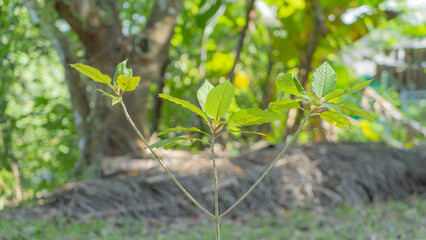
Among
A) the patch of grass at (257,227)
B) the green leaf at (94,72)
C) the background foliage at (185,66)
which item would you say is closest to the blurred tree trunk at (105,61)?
the background foliage at (185,66)

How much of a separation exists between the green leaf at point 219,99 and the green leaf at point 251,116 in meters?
0.04

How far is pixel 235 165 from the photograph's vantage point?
2.62 metres

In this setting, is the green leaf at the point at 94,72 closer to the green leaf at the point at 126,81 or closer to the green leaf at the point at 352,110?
the green leaf at the point at 126,81

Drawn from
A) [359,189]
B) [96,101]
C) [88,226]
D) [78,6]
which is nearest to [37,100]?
[96,101]

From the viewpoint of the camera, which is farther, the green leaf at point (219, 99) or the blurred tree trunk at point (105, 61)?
the blurred tree trunk at point (105, 61)

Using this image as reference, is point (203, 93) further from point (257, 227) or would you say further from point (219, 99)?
point (257, 227)

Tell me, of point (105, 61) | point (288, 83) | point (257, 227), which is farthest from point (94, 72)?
point (105, 61)

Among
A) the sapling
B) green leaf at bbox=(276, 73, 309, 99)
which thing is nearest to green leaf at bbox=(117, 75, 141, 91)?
the sapling

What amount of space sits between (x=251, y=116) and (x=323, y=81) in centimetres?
14

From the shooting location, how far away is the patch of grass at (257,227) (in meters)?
1.73

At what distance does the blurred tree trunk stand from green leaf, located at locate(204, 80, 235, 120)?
72.9 inches

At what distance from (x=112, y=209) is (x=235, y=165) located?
0.84 meters

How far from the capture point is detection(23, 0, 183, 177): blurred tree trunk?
2453 mm

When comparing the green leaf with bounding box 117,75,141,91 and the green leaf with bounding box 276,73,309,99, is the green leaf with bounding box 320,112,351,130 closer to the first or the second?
the green leaf with bounding box 276,73,309,99
